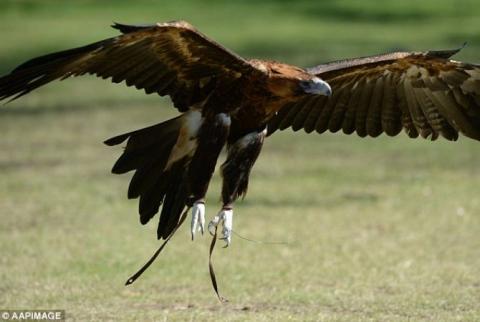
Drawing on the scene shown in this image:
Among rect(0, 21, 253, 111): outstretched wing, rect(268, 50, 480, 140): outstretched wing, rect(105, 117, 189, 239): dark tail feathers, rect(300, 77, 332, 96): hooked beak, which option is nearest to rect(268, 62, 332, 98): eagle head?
rect(300, 77, 332, 96): hooked beak

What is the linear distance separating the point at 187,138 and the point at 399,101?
182 centimetres

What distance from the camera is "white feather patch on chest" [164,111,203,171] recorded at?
7.23 meters

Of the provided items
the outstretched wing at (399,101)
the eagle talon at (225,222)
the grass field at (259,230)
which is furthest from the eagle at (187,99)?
the grass field at (259,230)

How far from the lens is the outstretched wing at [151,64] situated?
6.67 meters

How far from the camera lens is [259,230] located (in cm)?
1084

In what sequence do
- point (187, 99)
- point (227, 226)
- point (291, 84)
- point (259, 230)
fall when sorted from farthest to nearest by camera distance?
point (259, 230)
point (187, 99)
point (291, 84)
point (227, 226)

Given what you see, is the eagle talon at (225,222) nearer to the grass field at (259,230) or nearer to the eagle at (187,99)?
the eagle at (187,99)

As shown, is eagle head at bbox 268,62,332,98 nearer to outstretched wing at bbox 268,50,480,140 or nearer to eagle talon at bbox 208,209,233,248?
eagle talon at bbox 208,209,233,248

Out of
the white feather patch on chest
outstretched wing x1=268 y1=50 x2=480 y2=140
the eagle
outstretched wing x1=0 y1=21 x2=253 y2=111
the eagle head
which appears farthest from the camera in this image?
outstretched wing x1=268 y1=50 x2=480 y2=140

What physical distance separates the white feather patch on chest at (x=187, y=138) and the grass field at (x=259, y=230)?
999mm

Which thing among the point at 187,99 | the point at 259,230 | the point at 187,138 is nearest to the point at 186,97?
the point at 187,99

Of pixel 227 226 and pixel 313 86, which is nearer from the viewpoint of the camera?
pixel 227 226

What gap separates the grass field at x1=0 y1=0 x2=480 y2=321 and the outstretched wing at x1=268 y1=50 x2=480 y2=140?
1.09 meters

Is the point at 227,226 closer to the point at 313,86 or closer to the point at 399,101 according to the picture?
the point at 313,86
